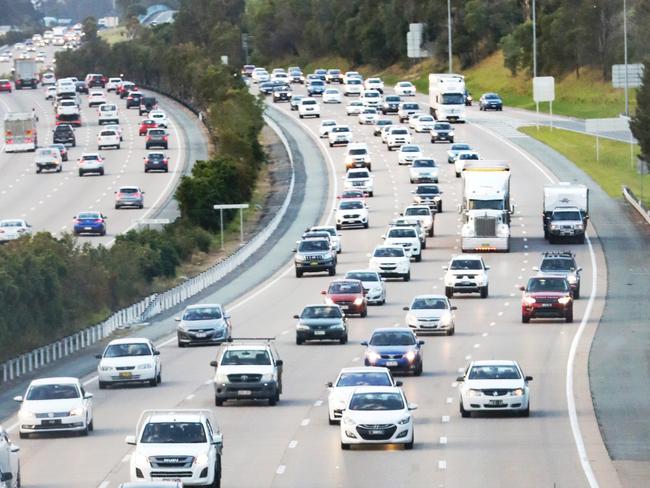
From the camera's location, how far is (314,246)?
75750 mm

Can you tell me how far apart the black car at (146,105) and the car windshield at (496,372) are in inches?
5172

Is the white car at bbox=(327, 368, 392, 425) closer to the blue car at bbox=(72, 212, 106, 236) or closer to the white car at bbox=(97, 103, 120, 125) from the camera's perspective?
the blue car at bbox=(72, 212, 106, 236)

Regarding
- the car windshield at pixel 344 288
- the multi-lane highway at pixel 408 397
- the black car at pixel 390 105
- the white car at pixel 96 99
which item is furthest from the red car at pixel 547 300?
the white car at pixel 96 99

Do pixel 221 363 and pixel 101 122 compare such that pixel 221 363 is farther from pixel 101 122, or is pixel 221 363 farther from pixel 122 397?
pixel 101 122

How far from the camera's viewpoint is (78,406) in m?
38.0

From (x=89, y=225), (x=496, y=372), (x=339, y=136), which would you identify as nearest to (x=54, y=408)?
(x=496, y=372)

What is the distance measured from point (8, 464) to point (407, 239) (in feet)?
165

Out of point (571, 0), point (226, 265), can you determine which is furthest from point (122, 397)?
point (571, 0)

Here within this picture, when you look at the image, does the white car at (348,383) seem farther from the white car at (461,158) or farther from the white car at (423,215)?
the white car at (461,158)

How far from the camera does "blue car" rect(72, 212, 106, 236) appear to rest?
9356 centimetres

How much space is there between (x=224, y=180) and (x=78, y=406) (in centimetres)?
6667

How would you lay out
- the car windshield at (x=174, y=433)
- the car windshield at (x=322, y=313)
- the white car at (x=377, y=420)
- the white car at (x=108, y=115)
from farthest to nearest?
the white car at (x=108, y=115) → the car windshield at (x=322, y=313) → the white car at (x=377, y=420) → the car windshield at (x=174, y=433)

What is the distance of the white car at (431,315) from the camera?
2235 inches

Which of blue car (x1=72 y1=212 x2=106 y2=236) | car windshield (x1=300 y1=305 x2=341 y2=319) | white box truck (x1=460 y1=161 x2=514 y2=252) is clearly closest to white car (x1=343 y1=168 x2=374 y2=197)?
blue car (x1=72 y1=212 x2=106 y2=236)
